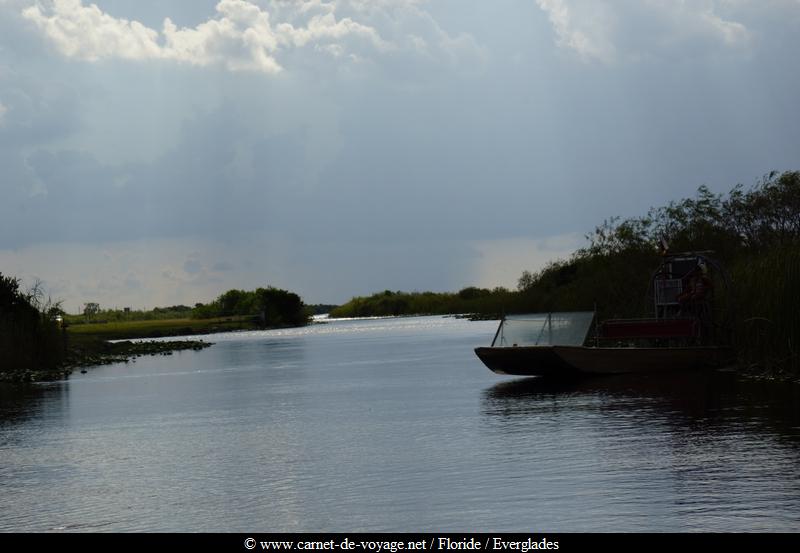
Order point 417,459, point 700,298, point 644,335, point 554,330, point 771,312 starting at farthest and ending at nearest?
point 700,298, point 644,335, point 554,330, point 771,312, point 417,459

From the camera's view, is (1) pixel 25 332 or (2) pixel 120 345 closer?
(1) pixel 25 332

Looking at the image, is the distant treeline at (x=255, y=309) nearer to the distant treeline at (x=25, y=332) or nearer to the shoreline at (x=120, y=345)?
the shoreline at (x=120, y=345)

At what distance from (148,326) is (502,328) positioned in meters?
98.3

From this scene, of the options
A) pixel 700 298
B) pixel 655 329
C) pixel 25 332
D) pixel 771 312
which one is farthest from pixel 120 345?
pixel 771 312

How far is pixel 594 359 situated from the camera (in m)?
34.2

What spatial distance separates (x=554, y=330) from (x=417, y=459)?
53.9 ft

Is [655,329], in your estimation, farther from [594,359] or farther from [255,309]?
[255,309]

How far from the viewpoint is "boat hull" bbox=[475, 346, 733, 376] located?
33.8 meters

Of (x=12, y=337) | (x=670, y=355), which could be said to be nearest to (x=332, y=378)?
(x=670, y=355)

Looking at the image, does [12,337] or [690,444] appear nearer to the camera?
[690,444]

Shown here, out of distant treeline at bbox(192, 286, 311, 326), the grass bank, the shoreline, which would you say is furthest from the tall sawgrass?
distant treeline at bbox(192, 286, 311, 326)

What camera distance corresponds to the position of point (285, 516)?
14.2 meters

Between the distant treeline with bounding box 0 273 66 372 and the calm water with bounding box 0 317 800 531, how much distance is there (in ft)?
46.2

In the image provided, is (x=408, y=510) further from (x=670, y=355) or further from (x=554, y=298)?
(x=554, y=298)
